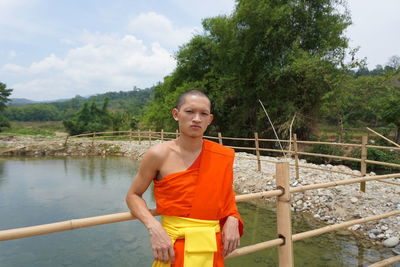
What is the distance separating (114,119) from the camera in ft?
88.9

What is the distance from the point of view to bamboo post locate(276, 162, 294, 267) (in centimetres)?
156

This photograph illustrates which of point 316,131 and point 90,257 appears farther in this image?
point 316,131

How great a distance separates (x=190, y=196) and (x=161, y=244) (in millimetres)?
196

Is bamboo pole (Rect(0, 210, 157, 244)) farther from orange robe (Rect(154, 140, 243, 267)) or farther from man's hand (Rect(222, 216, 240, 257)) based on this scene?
man's hand (Rect(222, 216, 240, 257))

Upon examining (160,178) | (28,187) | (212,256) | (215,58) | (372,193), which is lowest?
(28,187)

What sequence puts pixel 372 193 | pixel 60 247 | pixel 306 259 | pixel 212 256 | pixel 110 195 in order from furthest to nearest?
pixel 110 195 < pixel 372 193 < pixel 60 247 < pixel 306 259 < pixel 212 256

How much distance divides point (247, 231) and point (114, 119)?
24.7 m

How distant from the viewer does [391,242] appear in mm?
3504

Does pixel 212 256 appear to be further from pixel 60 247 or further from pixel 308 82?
pixel 308 82

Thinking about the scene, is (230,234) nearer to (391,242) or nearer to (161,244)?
(161,244)

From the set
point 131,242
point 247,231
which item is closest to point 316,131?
point 247,231

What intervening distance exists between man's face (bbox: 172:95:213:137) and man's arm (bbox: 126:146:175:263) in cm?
15

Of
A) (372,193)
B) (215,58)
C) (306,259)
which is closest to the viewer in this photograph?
(306,259)

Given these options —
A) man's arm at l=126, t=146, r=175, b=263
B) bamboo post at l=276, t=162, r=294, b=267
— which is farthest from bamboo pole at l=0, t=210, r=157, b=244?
bamboo post at l=276, t=162, r=294, b=267
